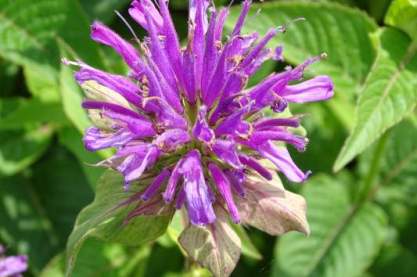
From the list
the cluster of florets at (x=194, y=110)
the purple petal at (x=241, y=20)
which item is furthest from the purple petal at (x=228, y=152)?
the purple petal at (x=241, y=20)

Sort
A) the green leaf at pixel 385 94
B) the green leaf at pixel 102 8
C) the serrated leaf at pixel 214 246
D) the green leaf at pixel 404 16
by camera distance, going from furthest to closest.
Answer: the green leaf at pixel 102 8
the green leaf at pixel 404 16
the green leaf at pixel 385 94
the serrated leaf at pixel 214 246

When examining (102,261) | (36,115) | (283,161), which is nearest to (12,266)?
(102,261)

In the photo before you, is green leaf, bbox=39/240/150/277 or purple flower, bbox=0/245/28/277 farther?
green leaf, bbox=39/240/150/277

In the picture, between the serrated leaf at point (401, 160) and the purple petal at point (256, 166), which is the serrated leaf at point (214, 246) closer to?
the purple petal at point (256, 166)

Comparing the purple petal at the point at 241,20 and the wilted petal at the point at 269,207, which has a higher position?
the purple petal at the point at 241,20

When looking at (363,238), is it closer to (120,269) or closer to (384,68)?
(384,68)

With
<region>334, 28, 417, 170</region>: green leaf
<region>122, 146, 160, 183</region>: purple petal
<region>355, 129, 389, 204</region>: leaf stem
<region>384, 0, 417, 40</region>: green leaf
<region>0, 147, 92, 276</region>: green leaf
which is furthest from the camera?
<region>0, 147, 92, 276</region>: green leaf

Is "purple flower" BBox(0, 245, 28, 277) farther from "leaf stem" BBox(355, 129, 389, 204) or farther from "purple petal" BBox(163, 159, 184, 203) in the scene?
"leaf stem" BBox(355, 129, 389, 204)

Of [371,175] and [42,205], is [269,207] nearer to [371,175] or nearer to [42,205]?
[371,175]

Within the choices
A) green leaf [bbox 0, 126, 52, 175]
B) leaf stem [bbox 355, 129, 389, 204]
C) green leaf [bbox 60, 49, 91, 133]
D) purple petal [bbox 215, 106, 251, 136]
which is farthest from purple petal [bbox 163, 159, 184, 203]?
green leaf [bbox 0, 126, 52, 175]
